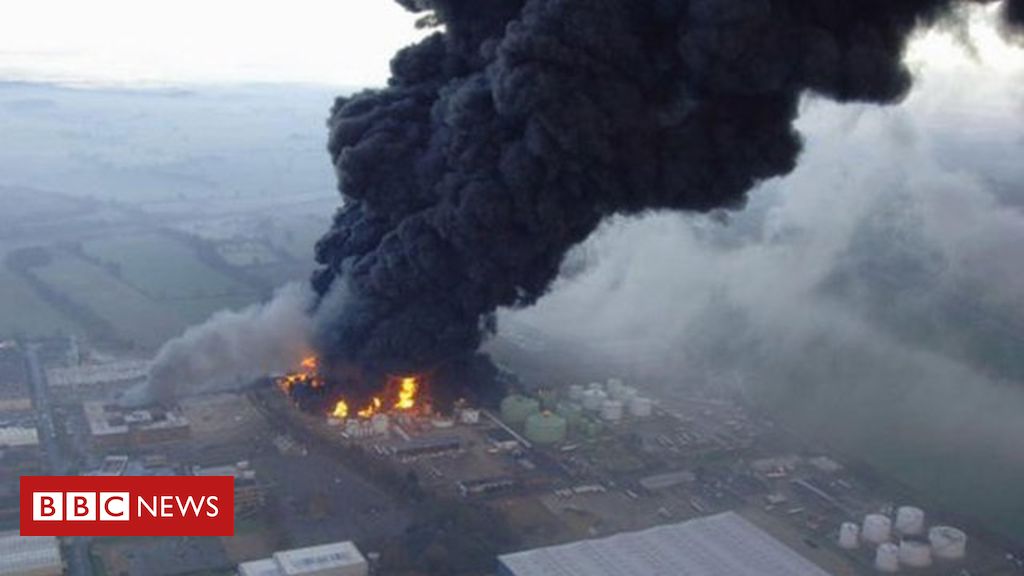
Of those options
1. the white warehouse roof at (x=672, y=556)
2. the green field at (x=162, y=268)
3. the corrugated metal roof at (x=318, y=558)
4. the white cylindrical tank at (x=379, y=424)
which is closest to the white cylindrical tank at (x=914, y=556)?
the white warehouse roof at (x=672, y=556)

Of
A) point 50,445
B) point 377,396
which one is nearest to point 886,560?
point 377,396

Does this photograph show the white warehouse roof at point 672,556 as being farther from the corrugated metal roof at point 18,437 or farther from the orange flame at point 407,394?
the corrugated metal roof at point 18,437

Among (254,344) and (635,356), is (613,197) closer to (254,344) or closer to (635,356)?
(254,344)

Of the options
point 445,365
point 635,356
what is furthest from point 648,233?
point 445,365

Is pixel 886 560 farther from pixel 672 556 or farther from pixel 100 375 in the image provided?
pixel 100 375

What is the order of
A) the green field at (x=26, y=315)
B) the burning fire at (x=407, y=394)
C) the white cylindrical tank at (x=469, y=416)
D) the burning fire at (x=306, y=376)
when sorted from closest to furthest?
the burning fire at (x=306, y=376) < the burning fire at (x=407, y=394) < the white cylindrical tank at (x=469, y=416) < the green field at (x=26, y=315)
